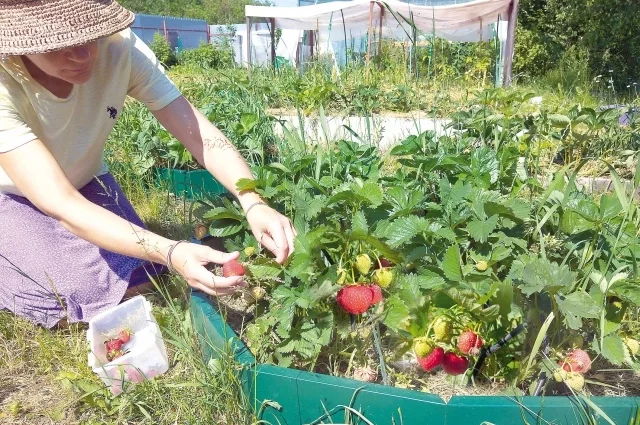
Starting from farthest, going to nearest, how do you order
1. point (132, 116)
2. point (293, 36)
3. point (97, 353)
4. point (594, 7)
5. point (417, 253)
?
point (293, 36)
point (594, 7)
point (132, 116)
point (97, 353)
point (417, 253)

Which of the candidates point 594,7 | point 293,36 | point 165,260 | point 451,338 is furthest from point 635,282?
point 293,36

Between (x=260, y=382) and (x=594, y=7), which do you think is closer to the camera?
(x=260, y=382)

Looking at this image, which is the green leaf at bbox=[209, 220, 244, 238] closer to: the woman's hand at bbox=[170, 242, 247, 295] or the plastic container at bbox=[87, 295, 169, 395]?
the woman's hand at bbox=[170, 242, 247, 295]

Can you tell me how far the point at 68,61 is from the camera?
156 centimetres

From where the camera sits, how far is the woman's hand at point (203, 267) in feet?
4.19

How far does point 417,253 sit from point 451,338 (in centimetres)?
22

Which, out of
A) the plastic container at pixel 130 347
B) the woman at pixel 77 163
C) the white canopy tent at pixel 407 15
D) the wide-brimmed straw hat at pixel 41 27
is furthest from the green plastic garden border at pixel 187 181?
the white canopy tent at pixel 407 15

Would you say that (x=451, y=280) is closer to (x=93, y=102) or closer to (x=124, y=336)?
(x=124, y=336)

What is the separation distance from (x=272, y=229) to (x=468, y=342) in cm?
61

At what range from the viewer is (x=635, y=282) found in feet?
3.84

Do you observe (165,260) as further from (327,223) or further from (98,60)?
(98,60)

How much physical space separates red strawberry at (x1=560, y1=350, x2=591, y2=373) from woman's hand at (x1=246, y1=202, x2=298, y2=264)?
686 mm

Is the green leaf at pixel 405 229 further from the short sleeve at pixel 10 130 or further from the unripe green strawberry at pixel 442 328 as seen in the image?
the short sleeve at pixel 10 130

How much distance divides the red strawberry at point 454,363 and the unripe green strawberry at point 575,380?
0.68 ft
